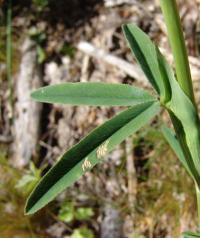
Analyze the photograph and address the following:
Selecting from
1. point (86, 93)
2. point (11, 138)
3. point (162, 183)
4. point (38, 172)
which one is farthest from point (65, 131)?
point (86, 93)

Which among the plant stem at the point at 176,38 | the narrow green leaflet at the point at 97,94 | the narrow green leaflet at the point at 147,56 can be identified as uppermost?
the plant stem at the point at 176,38

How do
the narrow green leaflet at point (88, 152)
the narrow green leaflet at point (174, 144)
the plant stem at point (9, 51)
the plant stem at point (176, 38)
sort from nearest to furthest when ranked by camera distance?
the plant stem at point (176, 38) < the narrow green leaflet at point (88, 152) < the narrow green leaflet at point (174, 144) < the plant stem at point (9, 51)

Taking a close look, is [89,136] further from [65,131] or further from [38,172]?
[65,131]

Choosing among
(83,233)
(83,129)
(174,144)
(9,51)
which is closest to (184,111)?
(174,144)

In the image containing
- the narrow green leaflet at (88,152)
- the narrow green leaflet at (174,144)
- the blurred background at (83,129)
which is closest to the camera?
the narrow green leaflet at (88,152)

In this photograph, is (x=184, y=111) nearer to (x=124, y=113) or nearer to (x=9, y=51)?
(x=124, y=113)

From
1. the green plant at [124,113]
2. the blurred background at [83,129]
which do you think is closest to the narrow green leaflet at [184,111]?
the green plant at [124,113]

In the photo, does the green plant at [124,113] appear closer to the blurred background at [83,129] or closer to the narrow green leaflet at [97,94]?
the narrow green leaflet at [97,94]

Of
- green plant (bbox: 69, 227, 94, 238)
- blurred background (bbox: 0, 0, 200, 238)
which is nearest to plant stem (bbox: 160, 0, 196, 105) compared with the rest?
blurred background (bbox: 0, 0, 200, 238)
